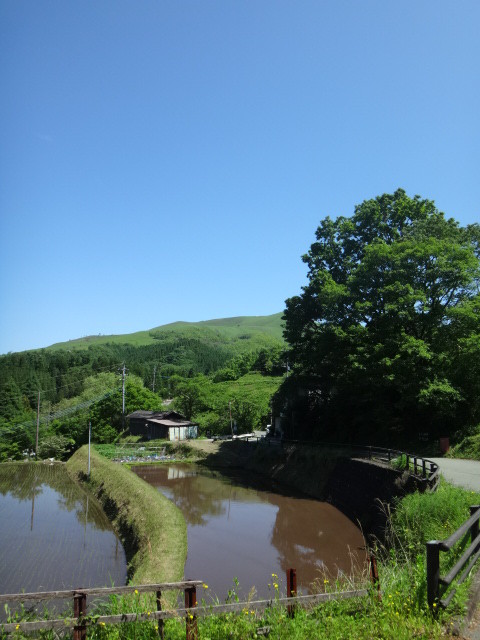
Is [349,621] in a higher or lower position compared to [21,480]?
higher

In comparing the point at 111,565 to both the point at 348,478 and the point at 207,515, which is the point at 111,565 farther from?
the point at 348,478

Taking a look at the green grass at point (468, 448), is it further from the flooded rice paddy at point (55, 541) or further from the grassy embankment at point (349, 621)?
the grassy embankment at point (349, 621)

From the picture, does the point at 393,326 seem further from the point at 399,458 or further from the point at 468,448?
the point at 399,458

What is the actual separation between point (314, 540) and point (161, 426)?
37.2 metres

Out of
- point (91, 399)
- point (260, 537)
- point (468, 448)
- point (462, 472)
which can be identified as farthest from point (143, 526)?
point (91, 399)

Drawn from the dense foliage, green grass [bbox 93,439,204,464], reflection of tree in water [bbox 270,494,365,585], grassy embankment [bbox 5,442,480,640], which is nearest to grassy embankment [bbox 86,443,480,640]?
grassy embankment [bbox 5,442,480,640]

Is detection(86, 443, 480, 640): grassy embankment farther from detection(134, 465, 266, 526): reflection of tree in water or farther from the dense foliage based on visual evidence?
the dense foliage

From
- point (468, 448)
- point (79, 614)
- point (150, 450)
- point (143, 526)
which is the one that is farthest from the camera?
point (150, 450)

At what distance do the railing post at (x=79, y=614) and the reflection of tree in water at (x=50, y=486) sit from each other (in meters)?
17.9

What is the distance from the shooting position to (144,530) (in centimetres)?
1931

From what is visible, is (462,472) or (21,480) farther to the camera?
(21,480)

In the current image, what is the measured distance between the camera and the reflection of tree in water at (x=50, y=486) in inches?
986

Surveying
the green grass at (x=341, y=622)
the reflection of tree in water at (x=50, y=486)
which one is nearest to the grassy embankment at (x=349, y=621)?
the green grass at (x=341, y=622)

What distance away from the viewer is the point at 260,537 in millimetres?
19812
